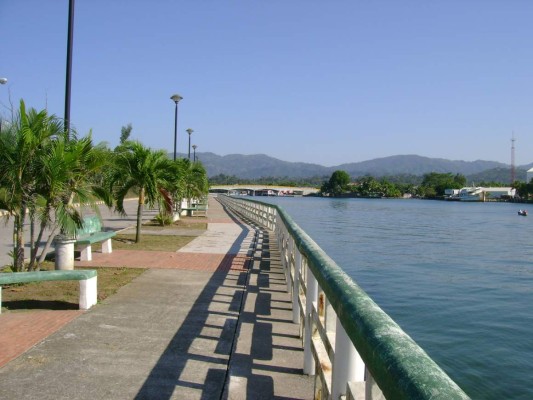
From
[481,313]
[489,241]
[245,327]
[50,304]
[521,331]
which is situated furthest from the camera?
[489,241]

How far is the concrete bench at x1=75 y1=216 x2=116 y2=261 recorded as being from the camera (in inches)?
437

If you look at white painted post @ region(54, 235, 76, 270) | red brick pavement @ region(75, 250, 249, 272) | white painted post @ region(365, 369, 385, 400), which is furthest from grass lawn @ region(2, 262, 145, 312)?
white painted post @ region(365, 369, 385, 400)

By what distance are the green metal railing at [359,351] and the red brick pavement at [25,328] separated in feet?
9.12

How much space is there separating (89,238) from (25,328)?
17.5 ft

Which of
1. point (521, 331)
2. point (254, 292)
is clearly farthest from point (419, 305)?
point (254, 292)

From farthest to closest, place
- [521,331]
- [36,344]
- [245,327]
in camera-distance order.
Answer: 1. [521,331]
2. [245,327]
3. [36,344]

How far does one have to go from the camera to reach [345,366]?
111 inches

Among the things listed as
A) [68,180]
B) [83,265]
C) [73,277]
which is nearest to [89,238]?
[83,265]

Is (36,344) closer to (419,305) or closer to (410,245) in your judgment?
(419,305)

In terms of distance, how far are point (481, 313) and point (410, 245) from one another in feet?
51.3

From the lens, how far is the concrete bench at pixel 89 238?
11.1 metres

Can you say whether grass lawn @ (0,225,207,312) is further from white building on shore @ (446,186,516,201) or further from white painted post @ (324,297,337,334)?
white building on shore @ (446,186,516,201)

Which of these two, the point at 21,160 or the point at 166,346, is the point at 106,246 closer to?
the point at 21,160

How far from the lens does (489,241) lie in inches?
1276
